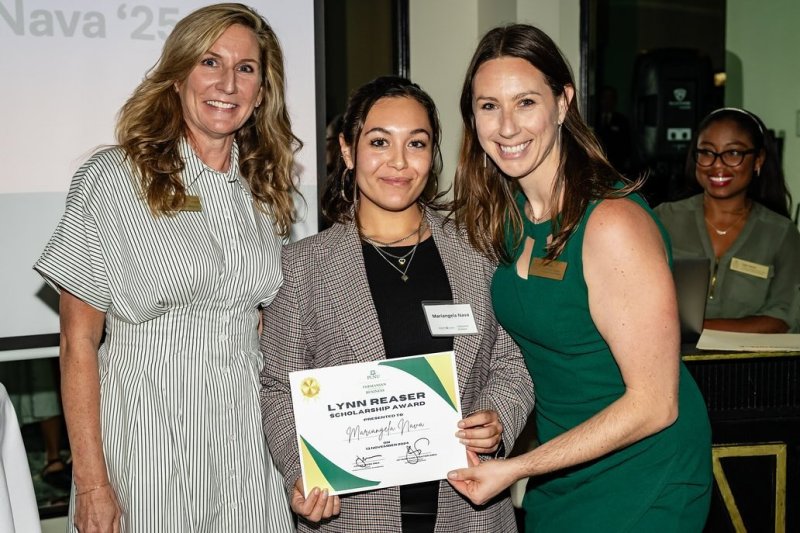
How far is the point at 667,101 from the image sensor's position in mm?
5594

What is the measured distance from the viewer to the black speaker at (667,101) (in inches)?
219

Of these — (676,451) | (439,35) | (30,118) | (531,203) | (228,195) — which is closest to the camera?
(676,451)

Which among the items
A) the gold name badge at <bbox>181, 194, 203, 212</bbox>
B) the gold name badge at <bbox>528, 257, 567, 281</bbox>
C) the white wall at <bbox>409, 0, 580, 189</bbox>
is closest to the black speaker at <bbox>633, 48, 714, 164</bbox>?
the white wall at <bbox>409, 0, 580, 189</bbox>

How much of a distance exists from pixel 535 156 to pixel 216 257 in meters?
0.85

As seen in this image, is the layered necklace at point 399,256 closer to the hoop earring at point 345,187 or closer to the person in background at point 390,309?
the person in background at point 390,309

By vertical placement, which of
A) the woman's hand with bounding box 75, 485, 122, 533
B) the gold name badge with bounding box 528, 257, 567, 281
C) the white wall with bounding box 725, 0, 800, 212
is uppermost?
the white wall with bounding box 725, 0, 800, 212

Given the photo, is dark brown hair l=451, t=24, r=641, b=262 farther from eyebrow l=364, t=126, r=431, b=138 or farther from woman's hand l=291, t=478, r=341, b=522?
woman's hand l=291, t=478, r=341, b=522

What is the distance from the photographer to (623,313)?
1768 millimetres

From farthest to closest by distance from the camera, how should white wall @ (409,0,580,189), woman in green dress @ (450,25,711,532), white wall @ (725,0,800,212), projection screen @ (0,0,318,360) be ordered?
white wall @ (725,0,800,212) < white wall @ (409,0,580,189) < projection screen @ (0,0,318,360) < woman in green dress @ (450,25,711,532)

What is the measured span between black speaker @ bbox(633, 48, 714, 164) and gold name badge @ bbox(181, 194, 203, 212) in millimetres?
4031

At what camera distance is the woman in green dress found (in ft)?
5.84

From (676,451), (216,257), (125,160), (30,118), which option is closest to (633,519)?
(676,451)

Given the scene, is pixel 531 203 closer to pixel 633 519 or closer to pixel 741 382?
pixel 633 519

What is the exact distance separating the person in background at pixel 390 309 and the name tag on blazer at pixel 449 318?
0.02 meters
